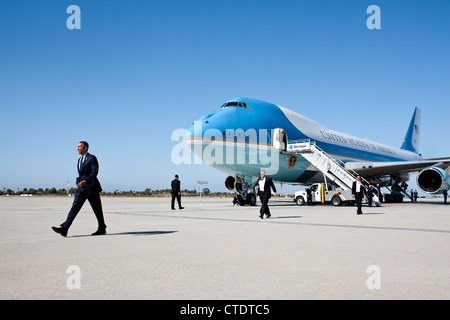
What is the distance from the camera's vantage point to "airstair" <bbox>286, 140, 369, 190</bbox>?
72.6 feet

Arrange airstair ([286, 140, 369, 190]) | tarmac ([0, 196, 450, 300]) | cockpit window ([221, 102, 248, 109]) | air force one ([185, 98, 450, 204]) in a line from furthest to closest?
airstair ([286, 140, 369, 190]) → cockpit window ([221, 102, 248, 109]) → air force one ([185, 98, 450, 204]) → tarmac ([0, 196, 450, 300])

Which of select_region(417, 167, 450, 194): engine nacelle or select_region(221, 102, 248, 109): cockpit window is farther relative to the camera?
select_region(417, 167, 450, 194): engine nacelle

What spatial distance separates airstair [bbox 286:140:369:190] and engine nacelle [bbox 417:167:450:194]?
442 centimetres

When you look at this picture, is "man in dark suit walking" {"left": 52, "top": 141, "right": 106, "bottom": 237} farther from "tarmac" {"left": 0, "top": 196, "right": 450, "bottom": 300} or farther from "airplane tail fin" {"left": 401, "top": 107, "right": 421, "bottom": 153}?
"airplane tail fin" {"left": 401, "top": 107, "right": 421, "bottom": 153}

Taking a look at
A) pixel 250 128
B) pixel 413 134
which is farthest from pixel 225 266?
pixel 413 134

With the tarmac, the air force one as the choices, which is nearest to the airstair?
the air force one

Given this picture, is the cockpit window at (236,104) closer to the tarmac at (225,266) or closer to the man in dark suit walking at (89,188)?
the man in dark suit walking at (89,188)

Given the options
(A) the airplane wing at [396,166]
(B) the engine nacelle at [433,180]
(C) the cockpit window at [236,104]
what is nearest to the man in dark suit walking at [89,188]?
(C) the cockpit window at [236,104]

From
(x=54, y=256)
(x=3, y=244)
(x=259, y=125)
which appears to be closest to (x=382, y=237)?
(x=54, y=256)

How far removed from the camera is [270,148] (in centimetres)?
2117

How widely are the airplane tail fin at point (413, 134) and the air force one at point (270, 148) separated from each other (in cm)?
1613

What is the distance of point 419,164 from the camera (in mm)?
25250

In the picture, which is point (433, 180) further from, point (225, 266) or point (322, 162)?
point (225, 266)

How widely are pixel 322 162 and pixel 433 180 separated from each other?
7897 millimetres
